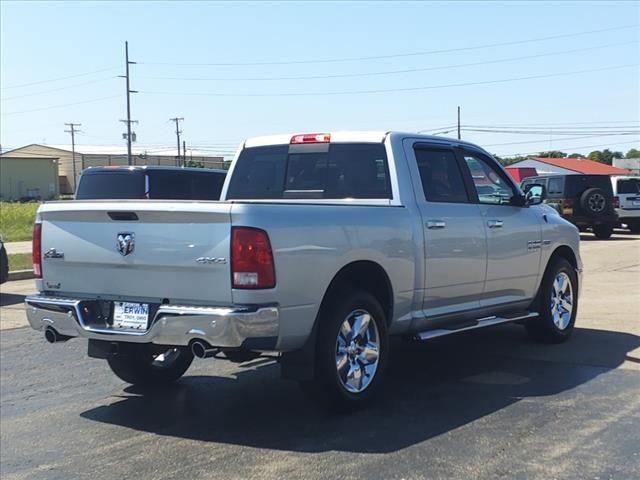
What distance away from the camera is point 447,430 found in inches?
201

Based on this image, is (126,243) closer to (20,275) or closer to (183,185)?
(183,185)

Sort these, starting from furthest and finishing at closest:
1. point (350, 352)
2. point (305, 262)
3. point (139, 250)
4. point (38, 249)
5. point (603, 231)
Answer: point (603, 231), point (38, 249), point (350, 352), point (139, 250), point (305, 262)

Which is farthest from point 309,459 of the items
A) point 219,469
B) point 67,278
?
point 67,278

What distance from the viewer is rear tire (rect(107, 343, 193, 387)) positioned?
20.7ft

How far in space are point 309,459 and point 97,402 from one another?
2.25 metres

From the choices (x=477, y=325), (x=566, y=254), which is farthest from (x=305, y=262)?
(x=566, y=254)

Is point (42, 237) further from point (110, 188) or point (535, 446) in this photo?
point (110, 188)

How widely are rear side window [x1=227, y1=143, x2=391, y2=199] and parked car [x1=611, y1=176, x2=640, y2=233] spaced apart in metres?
20.9

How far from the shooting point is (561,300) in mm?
7973

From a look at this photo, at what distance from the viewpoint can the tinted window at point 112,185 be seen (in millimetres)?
13320

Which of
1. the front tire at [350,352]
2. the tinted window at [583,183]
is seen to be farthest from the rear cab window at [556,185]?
the front tire at [350,352]

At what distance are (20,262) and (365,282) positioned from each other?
12.8 metres

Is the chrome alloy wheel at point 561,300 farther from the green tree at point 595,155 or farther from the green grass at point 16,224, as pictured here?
the green tree at point 595,155

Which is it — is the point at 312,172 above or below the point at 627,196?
above
